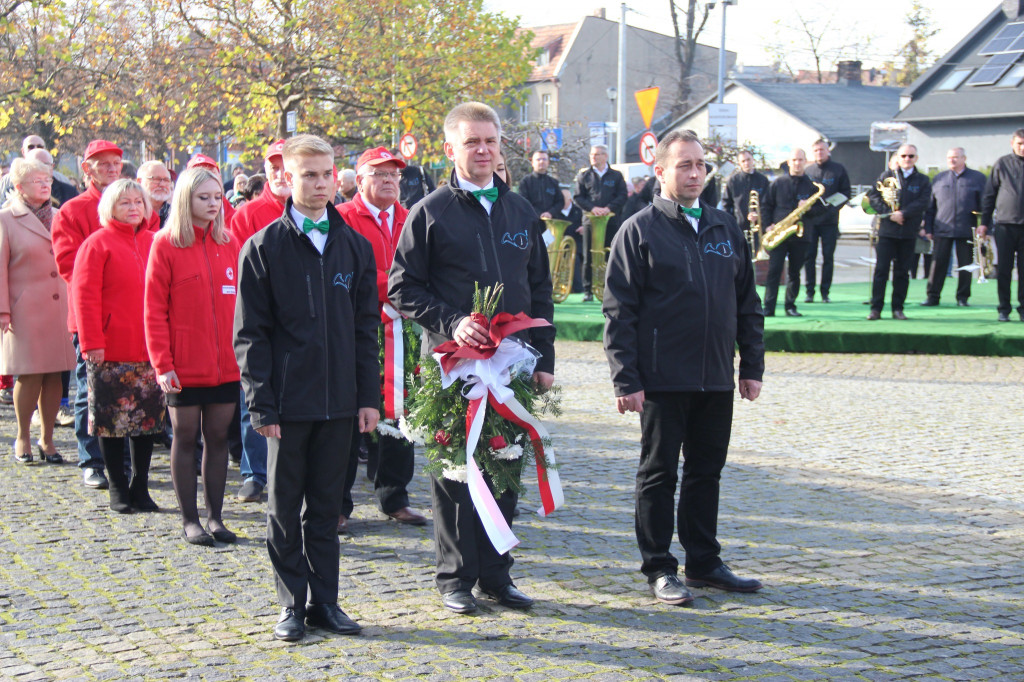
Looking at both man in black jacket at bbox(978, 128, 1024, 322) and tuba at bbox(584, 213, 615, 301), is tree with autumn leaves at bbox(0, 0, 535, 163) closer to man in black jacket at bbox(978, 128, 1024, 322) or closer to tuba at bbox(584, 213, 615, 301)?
tuba at bbox(584, 213, 615, 301)

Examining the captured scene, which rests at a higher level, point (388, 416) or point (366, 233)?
point (366, 233)

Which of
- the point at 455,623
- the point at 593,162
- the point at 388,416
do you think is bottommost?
the point at 455,623

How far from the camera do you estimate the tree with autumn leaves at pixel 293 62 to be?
66.2ft

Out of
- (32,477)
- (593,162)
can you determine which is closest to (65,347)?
(32,477)

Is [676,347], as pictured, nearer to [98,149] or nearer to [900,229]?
[98,149]

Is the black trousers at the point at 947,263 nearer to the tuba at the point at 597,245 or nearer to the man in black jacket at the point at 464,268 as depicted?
the tuba at the point at 597,245

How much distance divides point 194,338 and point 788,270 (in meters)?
10.3

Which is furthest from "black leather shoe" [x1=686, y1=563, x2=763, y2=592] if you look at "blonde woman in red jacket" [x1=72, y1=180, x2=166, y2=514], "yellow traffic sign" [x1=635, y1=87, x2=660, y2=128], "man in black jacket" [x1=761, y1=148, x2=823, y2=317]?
"yellow traffic sign" [x1=635, y1=87, x2=660, y2=128]

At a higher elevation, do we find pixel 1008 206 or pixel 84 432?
pixel 1008 206

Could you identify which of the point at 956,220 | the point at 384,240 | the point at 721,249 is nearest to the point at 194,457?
the point at 384,240

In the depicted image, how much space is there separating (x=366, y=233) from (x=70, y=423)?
4248 mm

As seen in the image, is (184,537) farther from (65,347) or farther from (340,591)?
(65,347)

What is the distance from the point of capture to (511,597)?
4957mm

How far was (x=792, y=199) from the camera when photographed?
14836 millimetres
